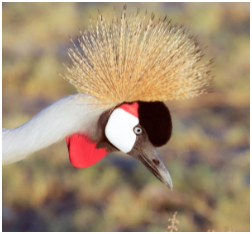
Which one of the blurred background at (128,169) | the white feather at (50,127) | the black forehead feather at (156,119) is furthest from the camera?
the blurred background at (128,169)

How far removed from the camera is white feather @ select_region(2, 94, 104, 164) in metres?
1.63

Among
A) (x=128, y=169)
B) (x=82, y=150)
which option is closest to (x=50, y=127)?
(x=82, y=150)

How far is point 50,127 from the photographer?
64.5 inches

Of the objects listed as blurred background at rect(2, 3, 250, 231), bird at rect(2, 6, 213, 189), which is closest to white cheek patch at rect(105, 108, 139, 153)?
bird at rect(2, 6, 213, 189)

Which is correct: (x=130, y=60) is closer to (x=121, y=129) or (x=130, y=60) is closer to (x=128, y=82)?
(x=128, y=82)

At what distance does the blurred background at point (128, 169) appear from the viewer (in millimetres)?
3277

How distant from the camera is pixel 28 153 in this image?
1658mm

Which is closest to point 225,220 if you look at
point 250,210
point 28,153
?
point 250,210

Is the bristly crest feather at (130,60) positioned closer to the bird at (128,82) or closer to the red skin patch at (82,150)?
the bird at (128,82)

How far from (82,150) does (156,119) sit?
25cm

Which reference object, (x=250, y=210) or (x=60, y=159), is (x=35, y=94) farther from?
(x=250, y=210)

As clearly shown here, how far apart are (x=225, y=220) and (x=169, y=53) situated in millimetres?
1688

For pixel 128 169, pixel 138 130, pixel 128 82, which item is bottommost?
pixel 128 169

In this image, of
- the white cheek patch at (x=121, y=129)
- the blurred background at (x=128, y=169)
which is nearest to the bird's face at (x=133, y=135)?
the white cheek patch at (x=121, y=129)
